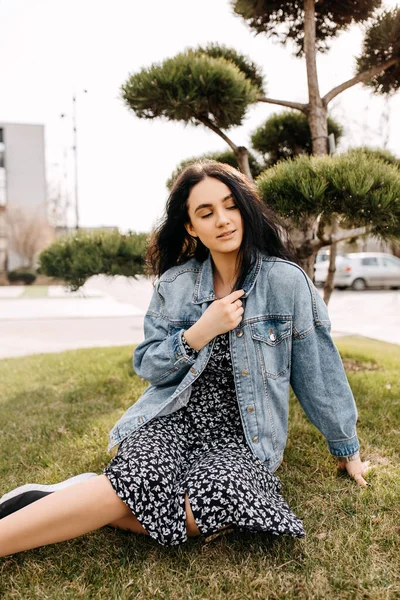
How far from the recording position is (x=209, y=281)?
2.12 metres

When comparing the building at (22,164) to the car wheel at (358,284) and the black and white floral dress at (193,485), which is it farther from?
the black and white floral dress at (193,485)

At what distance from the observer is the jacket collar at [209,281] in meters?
2.01

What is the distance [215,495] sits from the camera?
161 cm

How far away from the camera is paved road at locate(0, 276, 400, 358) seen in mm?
7160

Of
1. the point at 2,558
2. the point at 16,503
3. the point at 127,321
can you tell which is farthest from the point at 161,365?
the point at 127,321

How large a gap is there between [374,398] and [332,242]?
1112 millimetres

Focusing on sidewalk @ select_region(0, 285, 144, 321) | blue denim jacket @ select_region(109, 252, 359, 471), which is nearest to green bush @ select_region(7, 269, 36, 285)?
sidewalk @ select_region(0, 285, 144, 321)

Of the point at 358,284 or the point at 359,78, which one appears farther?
the point at 358,284

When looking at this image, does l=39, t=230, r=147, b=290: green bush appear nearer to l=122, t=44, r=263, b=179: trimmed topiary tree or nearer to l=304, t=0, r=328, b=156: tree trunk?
l=122, t=44, r=263, b=179: trimmed topiary tree

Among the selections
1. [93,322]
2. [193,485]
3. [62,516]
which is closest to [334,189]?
[193,485]

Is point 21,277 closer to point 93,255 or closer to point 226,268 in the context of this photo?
point 93,255

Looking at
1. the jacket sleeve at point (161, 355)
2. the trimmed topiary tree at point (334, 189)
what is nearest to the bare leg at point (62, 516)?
the jacket sleeve at point (161, 355)

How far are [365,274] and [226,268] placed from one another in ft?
48.2

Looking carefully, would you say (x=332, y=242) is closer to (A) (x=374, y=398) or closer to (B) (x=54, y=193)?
(A) (x=374, y=398)
